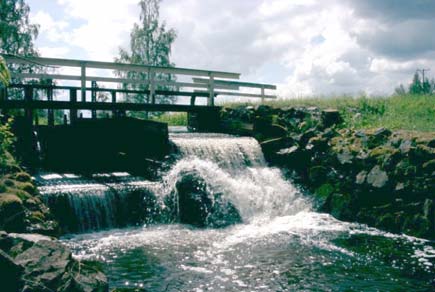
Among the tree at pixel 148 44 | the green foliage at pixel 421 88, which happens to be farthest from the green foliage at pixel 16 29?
the green foliage at pixel 421 88

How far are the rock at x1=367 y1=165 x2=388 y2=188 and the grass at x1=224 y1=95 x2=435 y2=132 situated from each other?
10.5 ft

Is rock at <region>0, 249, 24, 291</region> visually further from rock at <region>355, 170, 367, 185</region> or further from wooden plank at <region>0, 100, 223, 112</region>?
rock at <region>355, 170, 367, 185</region>

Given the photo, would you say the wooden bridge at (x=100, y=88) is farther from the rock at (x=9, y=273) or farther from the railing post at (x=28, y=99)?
the rock at (x=9, y=273)

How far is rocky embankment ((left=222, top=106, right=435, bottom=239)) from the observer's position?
1321 centimetres

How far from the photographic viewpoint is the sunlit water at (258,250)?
28.1 ft

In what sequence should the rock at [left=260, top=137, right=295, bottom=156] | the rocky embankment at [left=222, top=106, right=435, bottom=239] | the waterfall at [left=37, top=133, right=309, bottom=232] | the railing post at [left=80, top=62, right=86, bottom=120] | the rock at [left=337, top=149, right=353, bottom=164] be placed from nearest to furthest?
the waterfall at [left=37, top=133, right=309, bottom=232], the rocky embankment at [left=222, top=106, right=435, bottom=239], the rock at [left=337, top=149, right=353, bottom=164], the railing post at [left=80, top=62, right=86, bottom=120], the rock at [left=260, top=137, right=295, bottom=156]

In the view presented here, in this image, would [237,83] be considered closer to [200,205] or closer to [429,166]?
[200,205]

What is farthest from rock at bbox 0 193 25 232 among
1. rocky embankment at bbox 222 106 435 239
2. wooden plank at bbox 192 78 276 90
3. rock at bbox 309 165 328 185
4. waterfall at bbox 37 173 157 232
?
wooden plank at bbox 192 78 276 90

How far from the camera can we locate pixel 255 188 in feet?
49.6

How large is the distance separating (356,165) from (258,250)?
6.06 m

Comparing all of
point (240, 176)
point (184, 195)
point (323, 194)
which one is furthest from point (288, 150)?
point (184, 195)

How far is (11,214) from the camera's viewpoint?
10.1m

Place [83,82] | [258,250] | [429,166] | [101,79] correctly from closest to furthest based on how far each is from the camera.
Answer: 1. [258,250]
2. [429,166]
3. [83,82]
4. [101,79]

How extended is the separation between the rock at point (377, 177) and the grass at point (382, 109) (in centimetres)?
319
